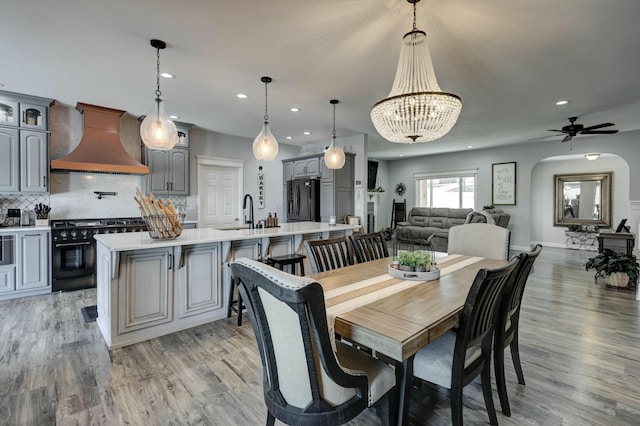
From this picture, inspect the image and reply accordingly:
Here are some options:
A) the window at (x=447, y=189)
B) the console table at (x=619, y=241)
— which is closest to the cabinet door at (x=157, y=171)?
the window at (x=447, y=189)

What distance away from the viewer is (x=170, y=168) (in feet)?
17.7

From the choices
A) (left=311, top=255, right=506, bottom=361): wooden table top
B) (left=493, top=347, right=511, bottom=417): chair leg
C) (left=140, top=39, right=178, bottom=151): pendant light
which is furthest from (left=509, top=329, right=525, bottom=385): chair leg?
(left=140, top=39, right=178, bottom=151): pendant light

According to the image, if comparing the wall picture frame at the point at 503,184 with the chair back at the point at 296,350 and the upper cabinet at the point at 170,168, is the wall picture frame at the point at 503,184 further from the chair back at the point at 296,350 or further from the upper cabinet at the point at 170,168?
the chair back at the point at 296,350

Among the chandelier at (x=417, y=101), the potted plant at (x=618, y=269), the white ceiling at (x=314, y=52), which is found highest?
the white ceiling at (x=314, y=52)

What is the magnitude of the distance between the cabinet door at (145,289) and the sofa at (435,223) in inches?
225

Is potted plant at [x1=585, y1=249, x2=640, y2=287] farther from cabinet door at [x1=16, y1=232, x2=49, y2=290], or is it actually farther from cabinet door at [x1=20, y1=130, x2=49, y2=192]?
cabinet door at [x1=20, y1=130, x2=49, y2=192]

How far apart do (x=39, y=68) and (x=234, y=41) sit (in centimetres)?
228

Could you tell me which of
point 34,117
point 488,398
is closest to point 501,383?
point 488,398

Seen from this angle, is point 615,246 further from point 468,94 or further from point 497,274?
point 497,274

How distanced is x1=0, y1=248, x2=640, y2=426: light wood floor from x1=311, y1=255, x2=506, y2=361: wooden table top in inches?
29.4

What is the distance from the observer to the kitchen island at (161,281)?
8.59 ft

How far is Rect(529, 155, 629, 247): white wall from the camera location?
727 cm

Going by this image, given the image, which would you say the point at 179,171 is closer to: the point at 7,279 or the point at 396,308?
the point at 7,279

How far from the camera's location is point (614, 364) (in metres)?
2.36
